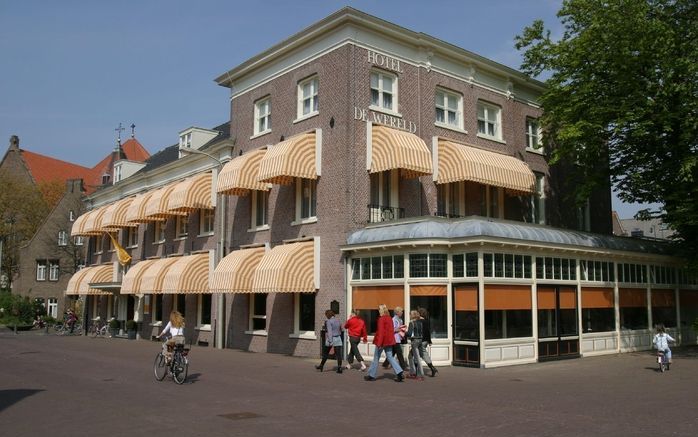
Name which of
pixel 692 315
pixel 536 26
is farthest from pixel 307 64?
pixel 692 315

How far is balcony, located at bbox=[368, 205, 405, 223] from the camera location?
82.0 feet

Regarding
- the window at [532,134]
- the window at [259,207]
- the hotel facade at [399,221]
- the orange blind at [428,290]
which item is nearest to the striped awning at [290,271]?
the hotel facade at [399,221]

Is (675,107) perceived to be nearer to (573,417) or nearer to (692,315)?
(692,315)

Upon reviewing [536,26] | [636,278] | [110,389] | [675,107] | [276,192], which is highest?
[536,26]

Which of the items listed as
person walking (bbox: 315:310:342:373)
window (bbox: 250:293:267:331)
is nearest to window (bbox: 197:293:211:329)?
window (bbox: 250:293:267:331)

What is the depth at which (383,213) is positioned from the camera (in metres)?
25.4

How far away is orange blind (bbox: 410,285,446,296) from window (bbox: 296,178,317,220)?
6457mm

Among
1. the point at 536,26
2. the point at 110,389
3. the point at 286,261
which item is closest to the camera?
the point at 110,389

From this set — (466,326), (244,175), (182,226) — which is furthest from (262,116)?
(466,326)

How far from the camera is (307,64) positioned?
2723 centimetres

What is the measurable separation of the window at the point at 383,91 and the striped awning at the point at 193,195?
37.4 ft

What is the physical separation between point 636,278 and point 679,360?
5267 mm

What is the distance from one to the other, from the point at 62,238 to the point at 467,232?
54988 millimetres

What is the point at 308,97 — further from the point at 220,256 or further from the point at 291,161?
the point at 220,256
